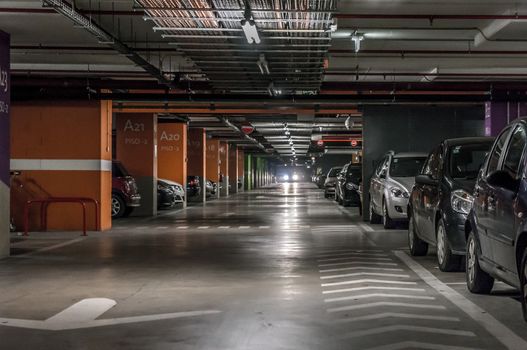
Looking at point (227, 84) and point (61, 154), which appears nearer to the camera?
point (227, 84)

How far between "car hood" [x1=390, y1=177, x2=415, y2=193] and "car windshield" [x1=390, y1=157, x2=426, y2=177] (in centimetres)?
42

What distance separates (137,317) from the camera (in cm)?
668

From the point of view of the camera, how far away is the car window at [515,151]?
6.56 meters

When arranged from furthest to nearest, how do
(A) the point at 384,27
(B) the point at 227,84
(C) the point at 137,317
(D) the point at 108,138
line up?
(D) the point at 108,138, (B) the point at 227,84, (A) the point at 384,27, (C) the point at 137,317

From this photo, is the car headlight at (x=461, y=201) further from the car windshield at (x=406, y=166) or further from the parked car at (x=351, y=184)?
the parked car at (x=351, y=184)

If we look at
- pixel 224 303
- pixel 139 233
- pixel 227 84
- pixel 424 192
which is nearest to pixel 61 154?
pixel 139 233

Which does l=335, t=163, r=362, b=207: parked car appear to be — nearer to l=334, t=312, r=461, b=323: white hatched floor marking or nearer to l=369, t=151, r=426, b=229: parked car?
l=369, t=151, r=426, b=229: parked car

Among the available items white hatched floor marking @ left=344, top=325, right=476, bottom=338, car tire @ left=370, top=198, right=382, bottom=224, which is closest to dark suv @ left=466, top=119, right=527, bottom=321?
white hatched floor marking @ left=344, top=325, right=476, bottom=338

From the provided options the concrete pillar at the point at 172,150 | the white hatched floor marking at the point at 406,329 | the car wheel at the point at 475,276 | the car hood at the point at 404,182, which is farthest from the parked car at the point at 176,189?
the white hatched floor marking at the point at 406,329

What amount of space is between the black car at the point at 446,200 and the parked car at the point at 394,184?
4235 millimetres

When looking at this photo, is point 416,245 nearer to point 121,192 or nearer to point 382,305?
point 382,305

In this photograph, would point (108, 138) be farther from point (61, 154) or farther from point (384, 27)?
point (384, 27)

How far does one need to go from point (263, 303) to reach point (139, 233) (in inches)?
368

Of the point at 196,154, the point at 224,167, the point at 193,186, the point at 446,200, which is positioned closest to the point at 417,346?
the point at 446,200
